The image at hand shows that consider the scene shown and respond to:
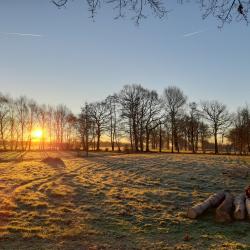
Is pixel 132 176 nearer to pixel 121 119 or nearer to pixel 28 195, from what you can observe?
pixel 28 195

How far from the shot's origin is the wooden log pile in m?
11.8

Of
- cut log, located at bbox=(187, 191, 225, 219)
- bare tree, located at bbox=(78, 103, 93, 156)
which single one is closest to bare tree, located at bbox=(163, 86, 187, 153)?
bare tree, located at bbox=(78, 103, 93, 156)

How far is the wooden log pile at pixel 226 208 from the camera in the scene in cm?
1180

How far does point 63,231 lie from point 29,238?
3.69 feet

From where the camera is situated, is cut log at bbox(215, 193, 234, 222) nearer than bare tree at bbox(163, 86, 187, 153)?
Yes

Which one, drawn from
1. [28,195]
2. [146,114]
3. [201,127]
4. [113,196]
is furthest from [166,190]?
[201,127]

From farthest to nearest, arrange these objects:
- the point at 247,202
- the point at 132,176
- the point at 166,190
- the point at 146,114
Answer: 1. the point at 146,114
2. the point at 132,176
3. the point at 166,190
4. the point at 247,202

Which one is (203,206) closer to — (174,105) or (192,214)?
(192,214)

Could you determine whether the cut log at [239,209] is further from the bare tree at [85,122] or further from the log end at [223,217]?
the bare tree at [85,122]

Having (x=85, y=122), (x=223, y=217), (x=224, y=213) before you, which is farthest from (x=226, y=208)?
(x=85, y=122)

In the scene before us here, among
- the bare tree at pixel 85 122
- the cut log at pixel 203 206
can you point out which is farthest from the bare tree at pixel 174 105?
the cut log at pixel 203 206

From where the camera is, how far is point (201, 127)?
65.7 meters

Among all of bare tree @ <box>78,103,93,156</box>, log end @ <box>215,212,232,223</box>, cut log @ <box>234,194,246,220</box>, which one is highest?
bare tree @ <box>78,103,93,156</box>

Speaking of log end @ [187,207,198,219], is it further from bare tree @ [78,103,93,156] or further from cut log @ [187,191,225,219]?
bare tree @ [78,103,93,156]
